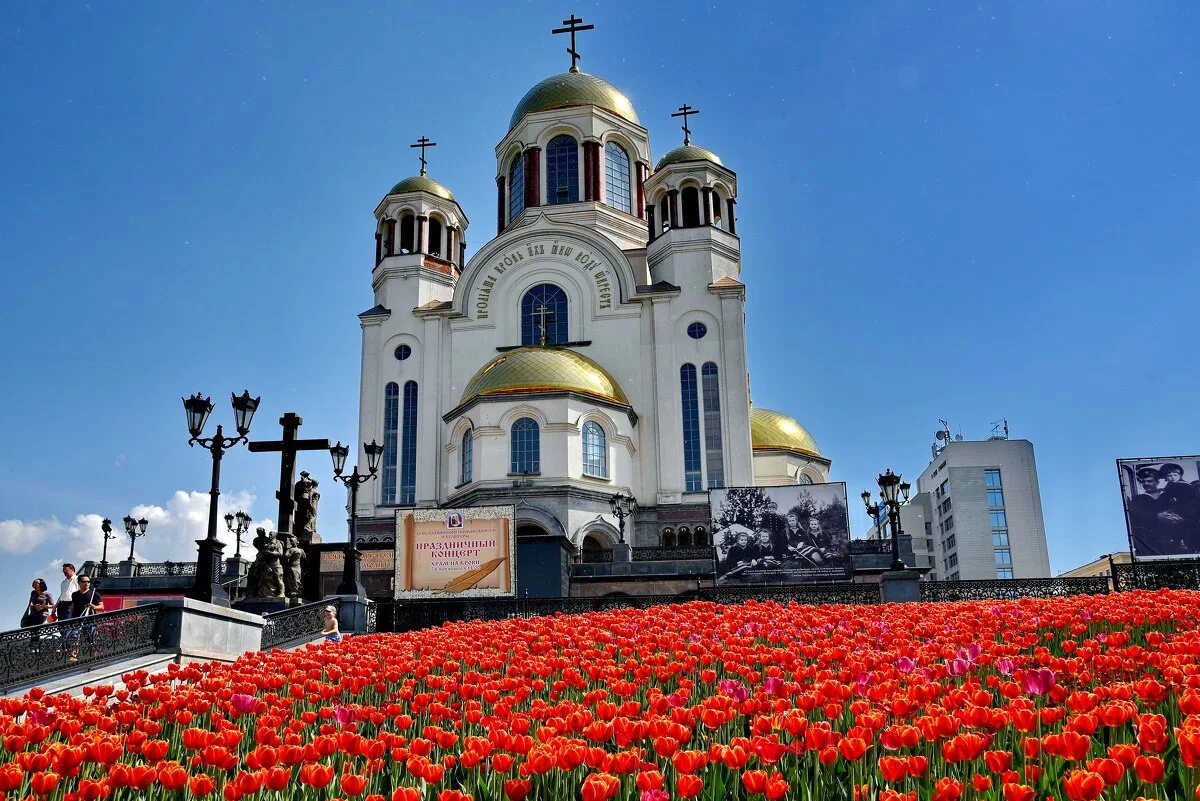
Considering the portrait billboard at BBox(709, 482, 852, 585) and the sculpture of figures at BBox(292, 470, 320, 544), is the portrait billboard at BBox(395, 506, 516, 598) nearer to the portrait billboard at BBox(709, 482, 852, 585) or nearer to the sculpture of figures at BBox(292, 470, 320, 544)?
the sculpture of figures at BBox(292, 470, 320, 544)

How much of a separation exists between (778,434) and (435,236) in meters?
17.3

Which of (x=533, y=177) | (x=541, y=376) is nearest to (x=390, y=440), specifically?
(x=541, y=376)

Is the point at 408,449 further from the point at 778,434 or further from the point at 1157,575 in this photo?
the point at 1157,575

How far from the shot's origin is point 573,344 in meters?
38.6

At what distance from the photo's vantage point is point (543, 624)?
12.2 metres

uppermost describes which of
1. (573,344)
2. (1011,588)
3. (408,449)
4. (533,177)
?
(533,177)

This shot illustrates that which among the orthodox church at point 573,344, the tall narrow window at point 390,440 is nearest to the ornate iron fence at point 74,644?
the orthodox church at point 573,344

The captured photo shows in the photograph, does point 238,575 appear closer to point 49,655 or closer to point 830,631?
point 49,655

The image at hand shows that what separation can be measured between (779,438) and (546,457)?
14.5m

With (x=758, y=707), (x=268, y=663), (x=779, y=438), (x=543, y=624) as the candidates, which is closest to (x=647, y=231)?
(x=779, y=438)

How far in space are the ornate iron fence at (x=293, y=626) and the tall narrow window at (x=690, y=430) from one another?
20.7 m

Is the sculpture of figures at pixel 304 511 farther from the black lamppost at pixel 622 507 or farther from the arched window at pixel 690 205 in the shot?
the arched window at pixel 690 205

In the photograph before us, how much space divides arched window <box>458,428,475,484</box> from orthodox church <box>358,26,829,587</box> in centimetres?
11

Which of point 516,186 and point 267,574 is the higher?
point 516,186
